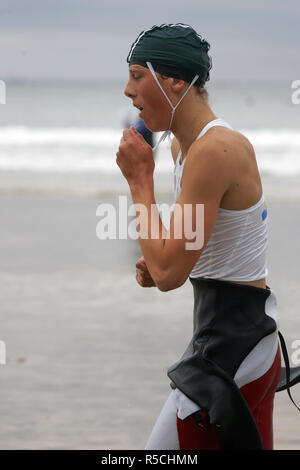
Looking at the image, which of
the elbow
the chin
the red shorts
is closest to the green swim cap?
the chin

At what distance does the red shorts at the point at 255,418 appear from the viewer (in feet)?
7.85

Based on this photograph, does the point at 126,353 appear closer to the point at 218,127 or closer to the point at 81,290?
the point at 81,290

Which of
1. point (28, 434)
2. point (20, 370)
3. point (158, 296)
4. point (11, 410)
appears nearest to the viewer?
point (28, 434)

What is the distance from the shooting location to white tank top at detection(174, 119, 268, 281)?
2357 millimetres

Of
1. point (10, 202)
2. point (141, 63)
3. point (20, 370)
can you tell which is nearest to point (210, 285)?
point (141, 63)

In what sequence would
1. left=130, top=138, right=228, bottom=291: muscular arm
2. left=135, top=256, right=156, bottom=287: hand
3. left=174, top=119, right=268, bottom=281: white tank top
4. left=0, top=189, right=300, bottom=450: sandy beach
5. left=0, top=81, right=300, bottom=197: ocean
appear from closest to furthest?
left=130, top=138, right=228, bottom=291: muscular arm → left=174, top=119, right=268, bottom=281: white tank top → left=135, top=256, right=156, bottom=287: hand → left=0, top=189, right=300, bottom=450: sandy beach → left=0, top=81, right=300, bottom=197: ocean

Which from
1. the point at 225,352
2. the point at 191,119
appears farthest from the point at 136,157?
the point at 225,352

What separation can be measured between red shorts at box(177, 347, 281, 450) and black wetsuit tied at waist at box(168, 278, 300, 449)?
2.3 inches

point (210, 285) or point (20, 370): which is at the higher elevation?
point (210, 285)

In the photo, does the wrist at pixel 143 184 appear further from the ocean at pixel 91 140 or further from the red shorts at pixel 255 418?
the red shorts at pixel 255 418

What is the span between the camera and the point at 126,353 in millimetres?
5977

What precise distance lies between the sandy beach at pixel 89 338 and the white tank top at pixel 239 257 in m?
2.21

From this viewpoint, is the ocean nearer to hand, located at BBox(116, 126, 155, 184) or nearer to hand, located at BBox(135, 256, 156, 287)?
hand, located at BBox(116, 126, 155, 184)
